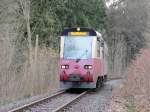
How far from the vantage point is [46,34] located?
3159 centimetres

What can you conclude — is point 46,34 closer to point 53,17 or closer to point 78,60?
point 53,17

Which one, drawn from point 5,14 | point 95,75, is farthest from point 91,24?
point 95,75

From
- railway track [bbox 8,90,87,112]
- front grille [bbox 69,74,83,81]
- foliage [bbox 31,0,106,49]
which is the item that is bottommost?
railway track [bbox 8,90,87,112]

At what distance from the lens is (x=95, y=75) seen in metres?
21.4

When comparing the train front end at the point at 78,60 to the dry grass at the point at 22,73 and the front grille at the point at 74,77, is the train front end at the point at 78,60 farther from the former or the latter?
the dry grass at the point at 22,73

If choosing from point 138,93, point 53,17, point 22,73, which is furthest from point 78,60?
point 53,17

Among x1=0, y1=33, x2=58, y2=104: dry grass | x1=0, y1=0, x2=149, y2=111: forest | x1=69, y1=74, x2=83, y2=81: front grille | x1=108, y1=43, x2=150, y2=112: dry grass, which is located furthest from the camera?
x1=69, y1=74, x2=83, y2=81: front grille

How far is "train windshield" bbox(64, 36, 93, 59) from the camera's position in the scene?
835 inches

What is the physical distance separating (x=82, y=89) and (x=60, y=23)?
35.9 ft

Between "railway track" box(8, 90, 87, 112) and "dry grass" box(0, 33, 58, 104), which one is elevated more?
"dry grass" box(0, 33, 58, 104)

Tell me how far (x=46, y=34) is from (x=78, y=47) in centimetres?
1044

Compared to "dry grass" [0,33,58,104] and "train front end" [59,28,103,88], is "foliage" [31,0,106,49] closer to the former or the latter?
"dry grass" [0,33,58,104]

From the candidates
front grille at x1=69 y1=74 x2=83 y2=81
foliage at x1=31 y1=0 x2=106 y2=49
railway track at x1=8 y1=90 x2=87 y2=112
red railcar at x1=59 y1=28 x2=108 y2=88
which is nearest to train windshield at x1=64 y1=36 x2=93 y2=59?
red railcar at x1=59 y1=28 x2=108 y2=88

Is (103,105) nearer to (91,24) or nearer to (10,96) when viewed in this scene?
(10,96)
